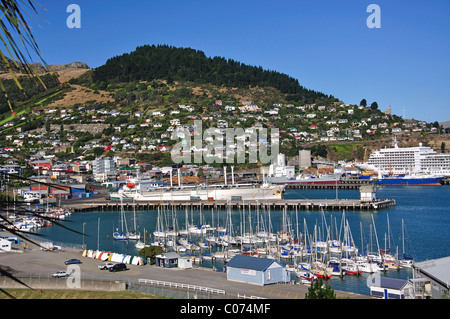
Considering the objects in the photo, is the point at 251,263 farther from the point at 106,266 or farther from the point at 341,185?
the point at 341,185

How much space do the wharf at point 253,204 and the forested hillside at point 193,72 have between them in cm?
7264

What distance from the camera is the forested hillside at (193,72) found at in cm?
11400

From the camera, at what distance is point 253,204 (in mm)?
39469

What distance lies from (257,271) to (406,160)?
64.1 m

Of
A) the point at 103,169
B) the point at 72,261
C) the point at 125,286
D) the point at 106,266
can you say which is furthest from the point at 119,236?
the point at 103,169

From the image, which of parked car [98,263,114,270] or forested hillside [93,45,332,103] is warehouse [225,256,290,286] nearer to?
parked car [98,263,114,270]

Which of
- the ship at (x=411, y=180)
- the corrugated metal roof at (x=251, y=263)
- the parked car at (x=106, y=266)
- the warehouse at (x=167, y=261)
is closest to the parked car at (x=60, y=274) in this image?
the parked car at (x=106, y=266)

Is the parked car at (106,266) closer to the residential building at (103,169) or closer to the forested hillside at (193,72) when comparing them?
the residential building at (103,169)

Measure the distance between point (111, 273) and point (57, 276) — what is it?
1.69 m

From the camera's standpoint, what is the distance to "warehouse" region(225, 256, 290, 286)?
13680mm

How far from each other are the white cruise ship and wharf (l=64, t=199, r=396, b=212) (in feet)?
112

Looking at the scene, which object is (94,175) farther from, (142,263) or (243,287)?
(243,287)

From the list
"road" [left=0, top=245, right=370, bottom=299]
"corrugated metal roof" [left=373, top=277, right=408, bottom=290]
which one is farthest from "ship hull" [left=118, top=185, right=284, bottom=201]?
"corrugated metal roof" [left=373, top=277, right=408, bottom=290]

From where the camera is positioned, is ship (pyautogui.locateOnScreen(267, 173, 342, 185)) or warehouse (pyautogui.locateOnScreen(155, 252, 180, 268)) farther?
ship (pyautogui.locateOnScreen(267, 173, 342, 185))
